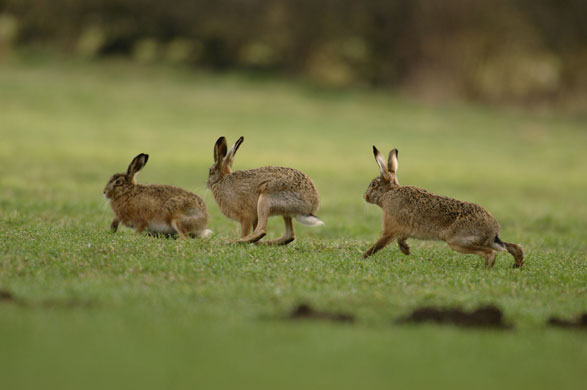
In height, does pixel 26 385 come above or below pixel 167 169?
below

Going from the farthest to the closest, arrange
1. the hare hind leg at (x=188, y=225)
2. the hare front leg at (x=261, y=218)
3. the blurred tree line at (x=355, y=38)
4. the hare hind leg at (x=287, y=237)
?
the blurred tree line at (x=355, y=38), the hare hind leg at (x=287, y=237), the hare hind leg at (x=188, y=225), the hare front leg at (x=261, y=218)

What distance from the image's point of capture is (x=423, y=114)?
123ft

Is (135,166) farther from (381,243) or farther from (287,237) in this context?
(381,243)

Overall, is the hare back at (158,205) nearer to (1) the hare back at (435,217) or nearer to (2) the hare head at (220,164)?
(2) the hare head at (220,164)

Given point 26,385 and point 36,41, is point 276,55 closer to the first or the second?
point 36,41

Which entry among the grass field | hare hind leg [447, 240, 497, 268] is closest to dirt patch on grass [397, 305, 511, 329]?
the grass field

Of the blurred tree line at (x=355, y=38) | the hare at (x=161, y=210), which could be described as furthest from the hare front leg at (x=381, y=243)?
the blurred tree line at (x=355, y=38)

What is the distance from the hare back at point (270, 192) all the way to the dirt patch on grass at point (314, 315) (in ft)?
10.2

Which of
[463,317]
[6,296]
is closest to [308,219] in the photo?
[463,317]

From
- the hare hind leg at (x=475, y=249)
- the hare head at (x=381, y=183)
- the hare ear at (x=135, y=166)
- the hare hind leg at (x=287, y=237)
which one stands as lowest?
the hare hind leg at (x=475, y=249)

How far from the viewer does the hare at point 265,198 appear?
958 cm

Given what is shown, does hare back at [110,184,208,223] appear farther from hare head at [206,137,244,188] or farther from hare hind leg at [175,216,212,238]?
hare head at [206,137,244,188]

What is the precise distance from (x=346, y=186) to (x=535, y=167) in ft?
31.6

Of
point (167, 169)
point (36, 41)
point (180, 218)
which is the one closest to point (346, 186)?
point (167, 169)
